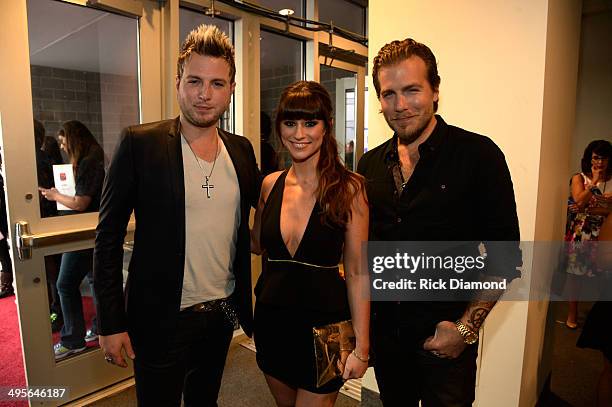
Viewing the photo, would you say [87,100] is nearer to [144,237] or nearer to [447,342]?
[144,237]

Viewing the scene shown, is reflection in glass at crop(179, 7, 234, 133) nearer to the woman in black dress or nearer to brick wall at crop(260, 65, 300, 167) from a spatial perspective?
brick wall at crop(260, 65, 300, 167)

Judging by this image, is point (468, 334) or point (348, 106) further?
point (348, 106)

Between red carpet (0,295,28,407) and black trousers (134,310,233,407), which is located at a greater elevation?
black trousers (134,310,233,407)

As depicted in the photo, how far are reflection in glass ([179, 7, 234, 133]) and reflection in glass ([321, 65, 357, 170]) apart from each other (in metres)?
1.40

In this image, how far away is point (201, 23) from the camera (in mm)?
3072

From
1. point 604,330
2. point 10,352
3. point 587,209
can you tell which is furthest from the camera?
point 587,209

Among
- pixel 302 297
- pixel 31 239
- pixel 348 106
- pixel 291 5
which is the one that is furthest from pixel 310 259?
pixel 348 106

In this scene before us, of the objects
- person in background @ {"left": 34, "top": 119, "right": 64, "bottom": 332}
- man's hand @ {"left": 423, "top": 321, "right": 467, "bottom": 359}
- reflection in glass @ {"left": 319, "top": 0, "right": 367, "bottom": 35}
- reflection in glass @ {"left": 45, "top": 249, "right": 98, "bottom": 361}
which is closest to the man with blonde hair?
man's hand @ {"left": 423, "top": 321, "right": 467, "bottom": 359}

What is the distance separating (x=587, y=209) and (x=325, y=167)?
2746 mm

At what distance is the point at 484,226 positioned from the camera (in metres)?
1.31

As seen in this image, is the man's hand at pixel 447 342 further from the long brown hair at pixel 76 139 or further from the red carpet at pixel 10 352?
the red carpet at pixel 10 352

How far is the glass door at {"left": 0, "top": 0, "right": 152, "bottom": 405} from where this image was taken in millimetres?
2041

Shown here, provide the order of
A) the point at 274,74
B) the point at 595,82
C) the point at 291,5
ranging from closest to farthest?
the point at 291,5 < the point at 274,74 < the point at 595,82

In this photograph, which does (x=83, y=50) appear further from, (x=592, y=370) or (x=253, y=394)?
(x=592, y=370)
